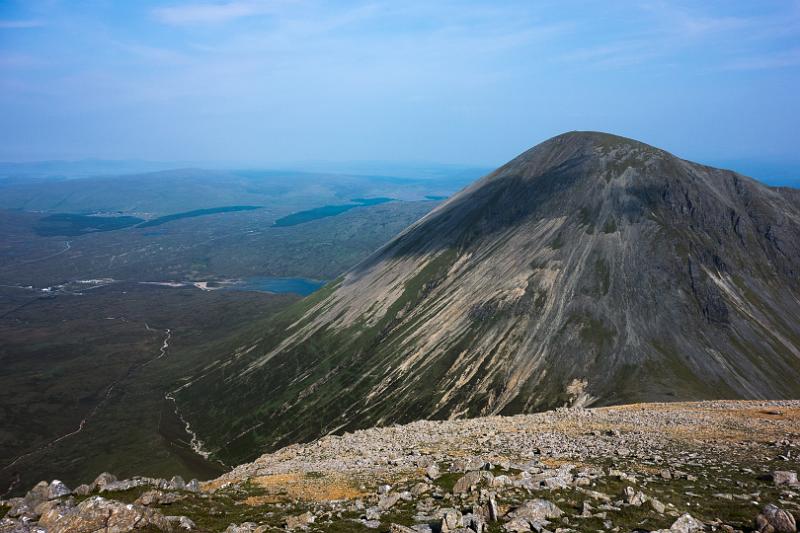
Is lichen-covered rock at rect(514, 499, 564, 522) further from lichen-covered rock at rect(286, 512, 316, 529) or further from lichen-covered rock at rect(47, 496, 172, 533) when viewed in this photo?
lichen-covered rock at rect(47, 496, 172, 533)

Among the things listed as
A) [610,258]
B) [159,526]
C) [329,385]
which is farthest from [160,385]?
[159,526]

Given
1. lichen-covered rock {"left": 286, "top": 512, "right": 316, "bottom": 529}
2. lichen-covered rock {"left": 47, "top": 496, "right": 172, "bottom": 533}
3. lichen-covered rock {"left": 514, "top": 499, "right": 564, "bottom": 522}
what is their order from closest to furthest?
lichen-covered rock {"left": 47, "top": 496, "right": 172, "bottom": 533}
lichen-covered rock {"left": 514, "top": 499, "right": 564, "bottom": 522}
lichen-covered rock {"left": 286, "top": 512, "right": 316, "bottom": 529}

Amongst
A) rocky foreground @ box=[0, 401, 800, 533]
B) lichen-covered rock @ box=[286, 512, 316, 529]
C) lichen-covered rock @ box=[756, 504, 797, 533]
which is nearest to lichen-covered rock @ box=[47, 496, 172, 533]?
rocky foreground @ box=[0, 401, 800, 533]

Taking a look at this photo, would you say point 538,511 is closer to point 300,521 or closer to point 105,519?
point 300,521

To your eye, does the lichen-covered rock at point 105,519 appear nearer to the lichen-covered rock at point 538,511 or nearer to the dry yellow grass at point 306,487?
the dry yellow grass at point 306,487

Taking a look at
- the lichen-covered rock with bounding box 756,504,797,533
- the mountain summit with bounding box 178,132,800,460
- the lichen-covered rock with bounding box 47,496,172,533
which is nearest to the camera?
the lichen-covered rock with bounding box 756,504,797,533

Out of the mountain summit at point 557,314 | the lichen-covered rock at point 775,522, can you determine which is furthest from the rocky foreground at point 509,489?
the mountain summit at point 557,314

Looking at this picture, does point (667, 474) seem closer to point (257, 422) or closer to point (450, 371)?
point (450, 371)
